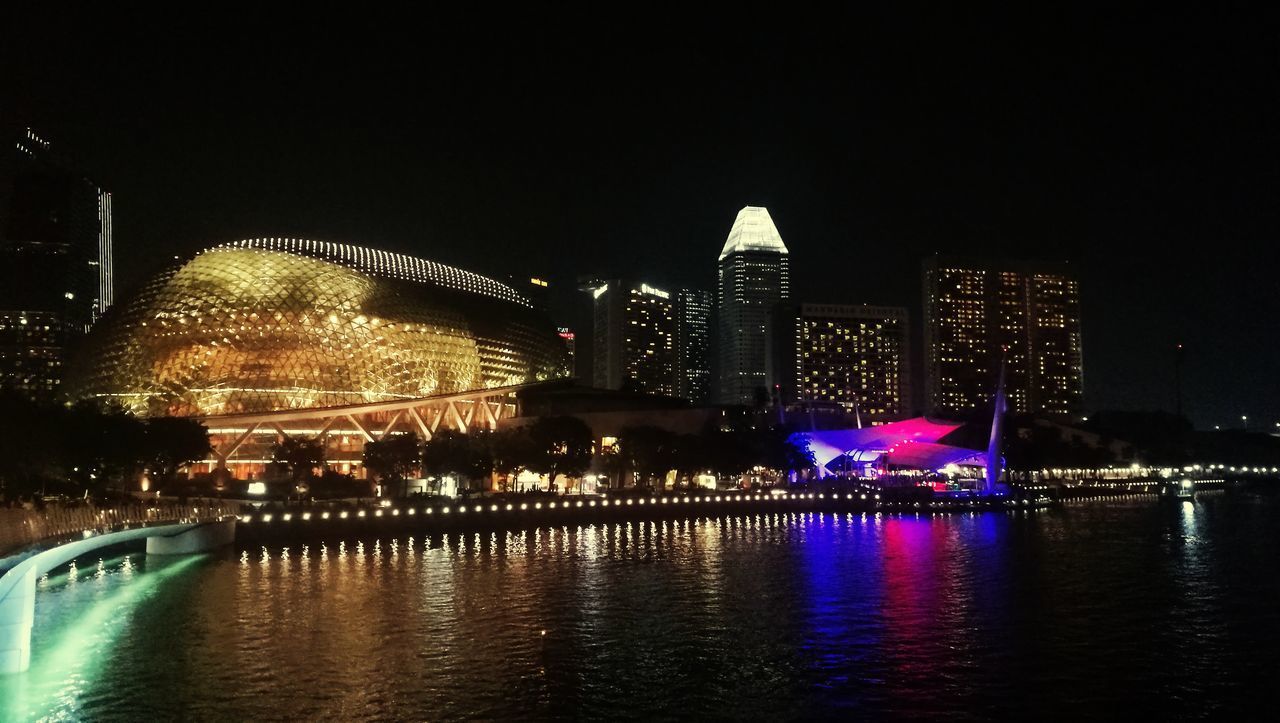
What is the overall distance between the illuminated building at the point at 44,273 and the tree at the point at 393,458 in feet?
340

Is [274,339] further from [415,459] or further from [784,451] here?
[784,451]

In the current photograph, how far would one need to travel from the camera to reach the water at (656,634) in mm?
19953

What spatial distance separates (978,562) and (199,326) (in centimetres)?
6243

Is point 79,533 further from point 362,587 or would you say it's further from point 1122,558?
point 1122,558

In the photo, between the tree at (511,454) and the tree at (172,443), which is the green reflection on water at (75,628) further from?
the tree at (511,454)

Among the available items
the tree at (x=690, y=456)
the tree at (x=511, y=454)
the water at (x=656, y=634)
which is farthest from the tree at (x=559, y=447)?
the water at (x=656, y=634)

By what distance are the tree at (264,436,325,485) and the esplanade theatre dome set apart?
991 cm

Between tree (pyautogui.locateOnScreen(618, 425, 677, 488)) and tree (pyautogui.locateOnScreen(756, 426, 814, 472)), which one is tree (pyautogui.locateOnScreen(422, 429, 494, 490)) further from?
tree (pyautogui.locateOnScreen(756, 426, 814, 472))

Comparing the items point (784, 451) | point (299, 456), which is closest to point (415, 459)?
point (299, 456)

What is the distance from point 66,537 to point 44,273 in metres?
163

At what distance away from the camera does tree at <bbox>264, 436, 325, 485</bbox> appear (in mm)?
67562

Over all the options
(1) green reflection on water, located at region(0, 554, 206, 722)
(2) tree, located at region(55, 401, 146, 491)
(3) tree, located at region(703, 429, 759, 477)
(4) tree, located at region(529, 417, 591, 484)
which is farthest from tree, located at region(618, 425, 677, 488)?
(1) green reflection on water, located at region(0, 554, 206, 722)

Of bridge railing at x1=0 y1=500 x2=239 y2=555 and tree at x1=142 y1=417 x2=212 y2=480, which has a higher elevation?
tree at x1=142 y1=417 x2=212 y2=480

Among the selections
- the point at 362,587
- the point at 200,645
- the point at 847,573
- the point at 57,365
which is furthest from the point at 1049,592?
the point at 57,365
